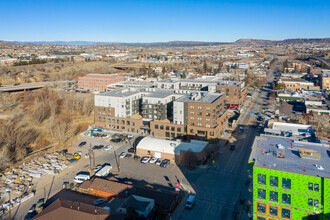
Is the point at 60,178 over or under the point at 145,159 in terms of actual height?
under

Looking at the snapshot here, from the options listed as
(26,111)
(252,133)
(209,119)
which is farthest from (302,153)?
(26,111)

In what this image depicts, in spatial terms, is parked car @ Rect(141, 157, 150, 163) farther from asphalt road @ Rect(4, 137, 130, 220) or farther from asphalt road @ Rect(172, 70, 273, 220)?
asphalt road @ Rect(172, 70, 273, 220)

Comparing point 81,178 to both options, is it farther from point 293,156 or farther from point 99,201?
point 293,156

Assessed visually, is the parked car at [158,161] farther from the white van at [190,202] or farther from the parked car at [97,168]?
the white van at [190,202]

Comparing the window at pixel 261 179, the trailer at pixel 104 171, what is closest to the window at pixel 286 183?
the window at pixel 261 179

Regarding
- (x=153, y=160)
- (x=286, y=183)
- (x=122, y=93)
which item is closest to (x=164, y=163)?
(x=153, y=160)

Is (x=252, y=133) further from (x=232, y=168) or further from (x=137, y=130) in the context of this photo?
(x=137, y=130)

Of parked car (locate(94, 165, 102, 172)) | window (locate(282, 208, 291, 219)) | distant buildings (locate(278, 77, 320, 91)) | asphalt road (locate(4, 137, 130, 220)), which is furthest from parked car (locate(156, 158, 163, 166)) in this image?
distant buildings (locate(278, 77, 320, 91))
